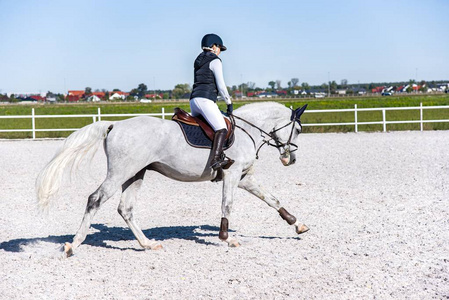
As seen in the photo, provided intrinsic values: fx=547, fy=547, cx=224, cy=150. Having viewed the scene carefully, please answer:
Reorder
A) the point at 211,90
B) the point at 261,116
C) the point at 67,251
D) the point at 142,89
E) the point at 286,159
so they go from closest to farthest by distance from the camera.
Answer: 1. the point at 67,251
2. the point at 211,90
3. the point at 261,116
4. the point at 286,159
5. the point at 142,89

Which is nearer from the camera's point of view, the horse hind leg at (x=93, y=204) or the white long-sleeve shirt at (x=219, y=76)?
the horse hind leg at (x=93, y=204)

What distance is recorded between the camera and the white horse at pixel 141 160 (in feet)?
19.3

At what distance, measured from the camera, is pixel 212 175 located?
6.41 meters

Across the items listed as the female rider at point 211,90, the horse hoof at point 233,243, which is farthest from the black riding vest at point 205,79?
the horse hoof at point 233,243

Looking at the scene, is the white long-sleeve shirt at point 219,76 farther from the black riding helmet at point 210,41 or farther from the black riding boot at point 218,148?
the black riding boot at point 218,148

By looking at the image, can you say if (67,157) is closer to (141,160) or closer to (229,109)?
(141,160)

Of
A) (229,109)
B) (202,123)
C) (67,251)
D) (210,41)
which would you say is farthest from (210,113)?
(67,251)

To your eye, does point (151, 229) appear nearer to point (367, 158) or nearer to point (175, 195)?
point (175, 195)

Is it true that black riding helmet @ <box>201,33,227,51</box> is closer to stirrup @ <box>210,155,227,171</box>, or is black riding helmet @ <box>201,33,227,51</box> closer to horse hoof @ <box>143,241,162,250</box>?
stirrup @ <box>210,155,227,171</box>

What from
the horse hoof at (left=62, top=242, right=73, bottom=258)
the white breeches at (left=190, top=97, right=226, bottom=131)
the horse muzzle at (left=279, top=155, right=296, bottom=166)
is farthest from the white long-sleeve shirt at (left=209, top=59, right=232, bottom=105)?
the horse hoof at (left=62, top=242, right=73, bottom=258)

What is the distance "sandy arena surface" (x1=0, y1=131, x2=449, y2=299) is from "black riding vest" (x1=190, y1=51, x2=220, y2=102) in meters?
1.70

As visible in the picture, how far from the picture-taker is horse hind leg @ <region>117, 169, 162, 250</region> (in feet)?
20.1

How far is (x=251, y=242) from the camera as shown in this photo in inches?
251

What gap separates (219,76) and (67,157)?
192 cm
